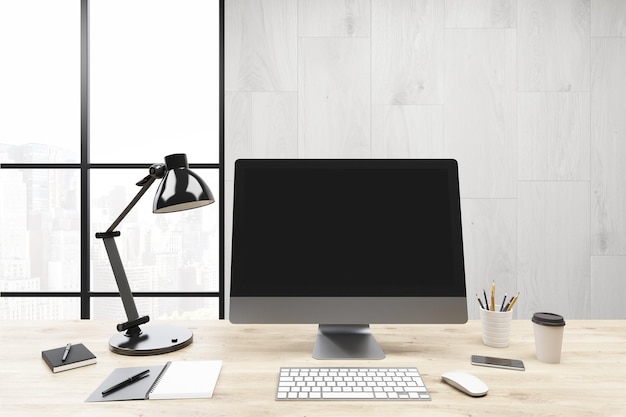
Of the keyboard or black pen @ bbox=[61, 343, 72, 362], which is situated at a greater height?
black pen @ bbox=[61, 343, 72, 362]

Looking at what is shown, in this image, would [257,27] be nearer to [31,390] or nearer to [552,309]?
[31,390]

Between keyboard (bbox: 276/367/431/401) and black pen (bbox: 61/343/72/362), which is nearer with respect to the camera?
keyboard (bbox: 276/367/431/401)

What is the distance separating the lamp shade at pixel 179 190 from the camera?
103cm

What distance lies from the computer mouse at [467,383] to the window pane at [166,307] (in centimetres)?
173

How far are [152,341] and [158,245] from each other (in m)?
1.35

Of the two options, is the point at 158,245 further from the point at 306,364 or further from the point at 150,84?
the point at 306,364

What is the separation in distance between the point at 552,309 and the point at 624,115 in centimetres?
112

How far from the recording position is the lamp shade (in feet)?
3.39

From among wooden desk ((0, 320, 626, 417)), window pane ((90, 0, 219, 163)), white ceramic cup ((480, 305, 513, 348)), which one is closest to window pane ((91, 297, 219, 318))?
window pane ((90, 0, 219, 163))

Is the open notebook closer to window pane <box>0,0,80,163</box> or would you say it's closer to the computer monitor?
the computer monitor

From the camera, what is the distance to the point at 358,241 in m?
1.08

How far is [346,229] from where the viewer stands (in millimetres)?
1083

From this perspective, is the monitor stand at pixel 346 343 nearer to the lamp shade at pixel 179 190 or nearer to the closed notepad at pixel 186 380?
the closed notepad at pixel 186 380

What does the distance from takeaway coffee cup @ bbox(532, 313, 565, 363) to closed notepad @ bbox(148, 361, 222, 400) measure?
0.79m
